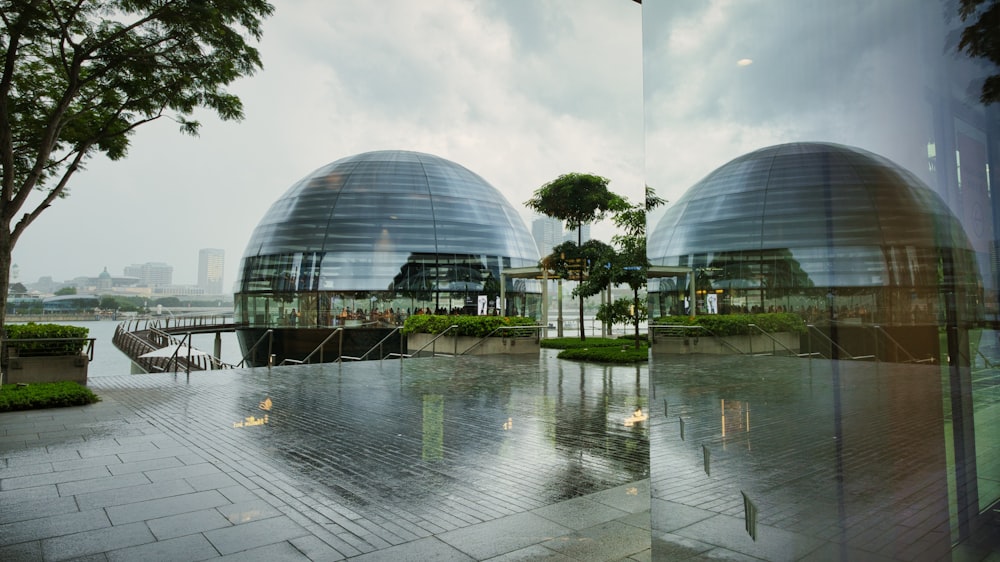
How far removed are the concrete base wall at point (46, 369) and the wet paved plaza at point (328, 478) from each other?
104 inches

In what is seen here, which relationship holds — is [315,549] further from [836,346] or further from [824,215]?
[824,215]

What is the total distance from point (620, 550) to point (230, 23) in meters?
12.0

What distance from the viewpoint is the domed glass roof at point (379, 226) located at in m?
39.4

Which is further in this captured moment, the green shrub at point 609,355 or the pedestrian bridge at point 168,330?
the pedestrian bridge at point 168,330

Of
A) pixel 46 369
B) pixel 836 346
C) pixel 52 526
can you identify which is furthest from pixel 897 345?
pixel 46 369

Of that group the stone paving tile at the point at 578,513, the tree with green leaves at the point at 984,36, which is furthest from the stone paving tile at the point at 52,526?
the tree with green leaves at the point at 984,36

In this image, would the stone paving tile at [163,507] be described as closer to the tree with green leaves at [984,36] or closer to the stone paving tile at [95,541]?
the stone paving tile at [95,541]

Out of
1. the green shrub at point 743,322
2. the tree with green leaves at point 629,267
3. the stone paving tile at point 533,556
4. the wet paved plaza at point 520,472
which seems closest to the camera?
the wet paved plaza at point 520,472

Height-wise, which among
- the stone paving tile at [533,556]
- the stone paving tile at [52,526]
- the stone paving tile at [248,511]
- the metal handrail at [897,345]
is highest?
the metal handrail at [897,345]

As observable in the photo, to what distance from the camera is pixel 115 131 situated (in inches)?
519

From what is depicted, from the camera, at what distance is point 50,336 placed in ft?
41.3

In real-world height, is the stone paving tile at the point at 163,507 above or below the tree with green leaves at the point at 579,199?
below

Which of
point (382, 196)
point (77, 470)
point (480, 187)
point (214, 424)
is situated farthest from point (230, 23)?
point (480, 187)

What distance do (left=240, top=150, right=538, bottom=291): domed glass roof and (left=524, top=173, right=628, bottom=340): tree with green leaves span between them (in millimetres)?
16021
